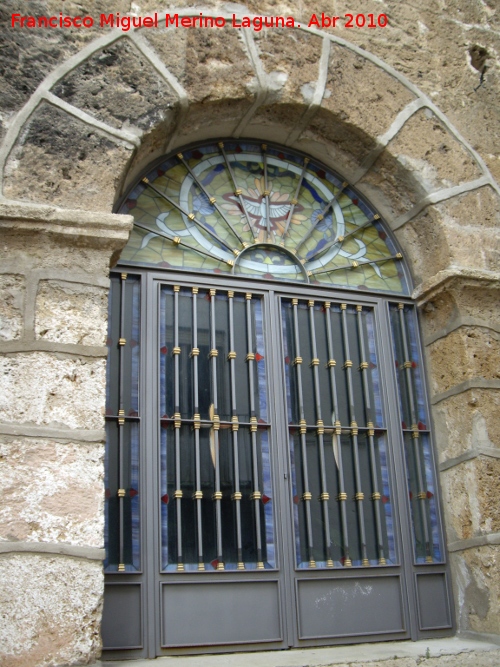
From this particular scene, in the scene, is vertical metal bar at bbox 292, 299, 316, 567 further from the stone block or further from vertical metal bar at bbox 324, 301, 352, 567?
the stone block

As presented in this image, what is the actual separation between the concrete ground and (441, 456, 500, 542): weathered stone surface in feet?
1.79

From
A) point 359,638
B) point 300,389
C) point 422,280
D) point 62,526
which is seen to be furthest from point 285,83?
point 359,638

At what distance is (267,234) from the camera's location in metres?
4.46

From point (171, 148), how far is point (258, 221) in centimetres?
63

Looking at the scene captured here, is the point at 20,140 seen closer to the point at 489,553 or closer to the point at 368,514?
the point at 368,514

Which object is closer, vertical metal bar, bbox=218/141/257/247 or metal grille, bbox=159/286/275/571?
metal grille, bbox=159/286/275/571

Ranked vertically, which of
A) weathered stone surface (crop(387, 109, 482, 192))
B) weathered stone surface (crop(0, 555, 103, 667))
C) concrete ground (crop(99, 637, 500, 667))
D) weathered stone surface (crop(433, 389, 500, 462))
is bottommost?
concrete ground (crop(99, 637, 500, 667))

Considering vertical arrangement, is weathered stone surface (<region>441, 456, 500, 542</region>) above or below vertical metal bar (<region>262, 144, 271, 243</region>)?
below

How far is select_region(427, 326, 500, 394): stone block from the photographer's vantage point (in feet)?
13.8

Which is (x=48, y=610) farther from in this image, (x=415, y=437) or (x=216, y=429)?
(x=415, y=437)

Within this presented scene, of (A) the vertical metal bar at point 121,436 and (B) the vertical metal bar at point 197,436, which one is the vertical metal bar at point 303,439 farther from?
(A) the vertical metal bar at point 121,436

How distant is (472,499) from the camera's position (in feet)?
13.2

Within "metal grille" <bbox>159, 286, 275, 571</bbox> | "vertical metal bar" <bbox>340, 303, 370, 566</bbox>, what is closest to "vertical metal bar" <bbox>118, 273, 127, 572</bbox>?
"metal grille" <bbox>159, 286, 275, 571</bbox>

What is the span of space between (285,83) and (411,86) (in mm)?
793
